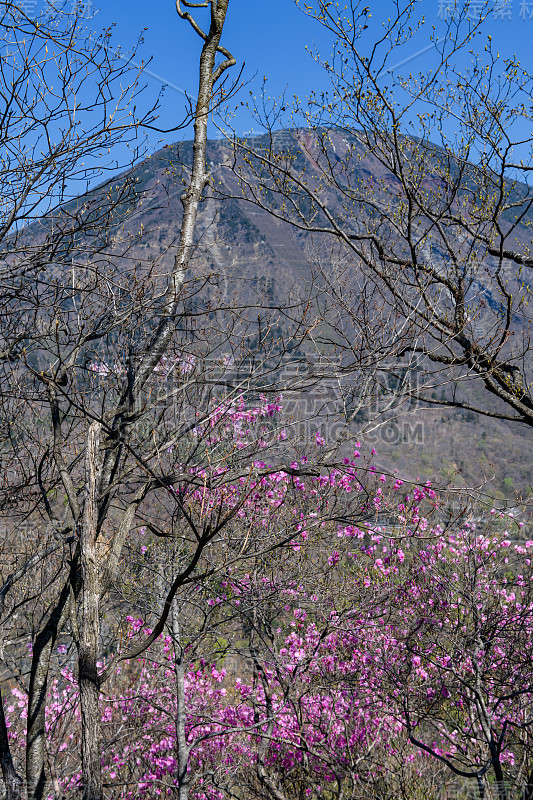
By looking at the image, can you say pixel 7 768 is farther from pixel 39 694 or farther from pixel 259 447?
pixel 259 447

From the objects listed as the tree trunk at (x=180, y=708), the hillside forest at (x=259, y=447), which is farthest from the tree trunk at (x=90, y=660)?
the tree trunk at (x=180, y=708)

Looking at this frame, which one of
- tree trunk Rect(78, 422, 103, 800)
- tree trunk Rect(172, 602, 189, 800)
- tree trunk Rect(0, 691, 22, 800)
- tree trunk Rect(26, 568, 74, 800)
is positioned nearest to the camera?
tree trunk Rect(78, 422, 103, 800)

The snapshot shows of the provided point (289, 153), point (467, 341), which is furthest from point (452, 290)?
point (289, 153)

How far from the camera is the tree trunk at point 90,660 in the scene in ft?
8.37

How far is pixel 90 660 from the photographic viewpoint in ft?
8.83

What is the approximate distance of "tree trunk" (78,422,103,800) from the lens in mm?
2551

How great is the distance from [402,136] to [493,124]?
33.2 inches

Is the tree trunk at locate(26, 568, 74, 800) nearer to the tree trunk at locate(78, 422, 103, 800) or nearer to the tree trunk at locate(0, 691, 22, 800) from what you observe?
the tree trunk at locate(0, 691, 22, 800)

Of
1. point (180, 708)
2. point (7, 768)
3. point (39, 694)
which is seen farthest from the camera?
point (180, 708)

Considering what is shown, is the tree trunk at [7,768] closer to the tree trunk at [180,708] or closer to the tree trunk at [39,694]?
the tree trunk at [39,694]

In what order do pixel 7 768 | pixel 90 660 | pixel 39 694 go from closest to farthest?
pixel 90 660 < pixel 7 768 < pixel 39 694

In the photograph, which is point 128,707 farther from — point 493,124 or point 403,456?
point 403,456

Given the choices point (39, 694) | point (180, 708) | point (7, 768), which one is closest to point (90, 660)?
point (7, 768)

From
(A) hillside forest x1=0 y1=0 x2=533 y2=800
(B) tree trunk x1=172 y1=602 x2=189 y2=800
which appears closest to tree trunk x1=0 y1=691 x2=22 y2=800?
(A) hillside forest x1=0 y1=0 x2=533 y2=800
